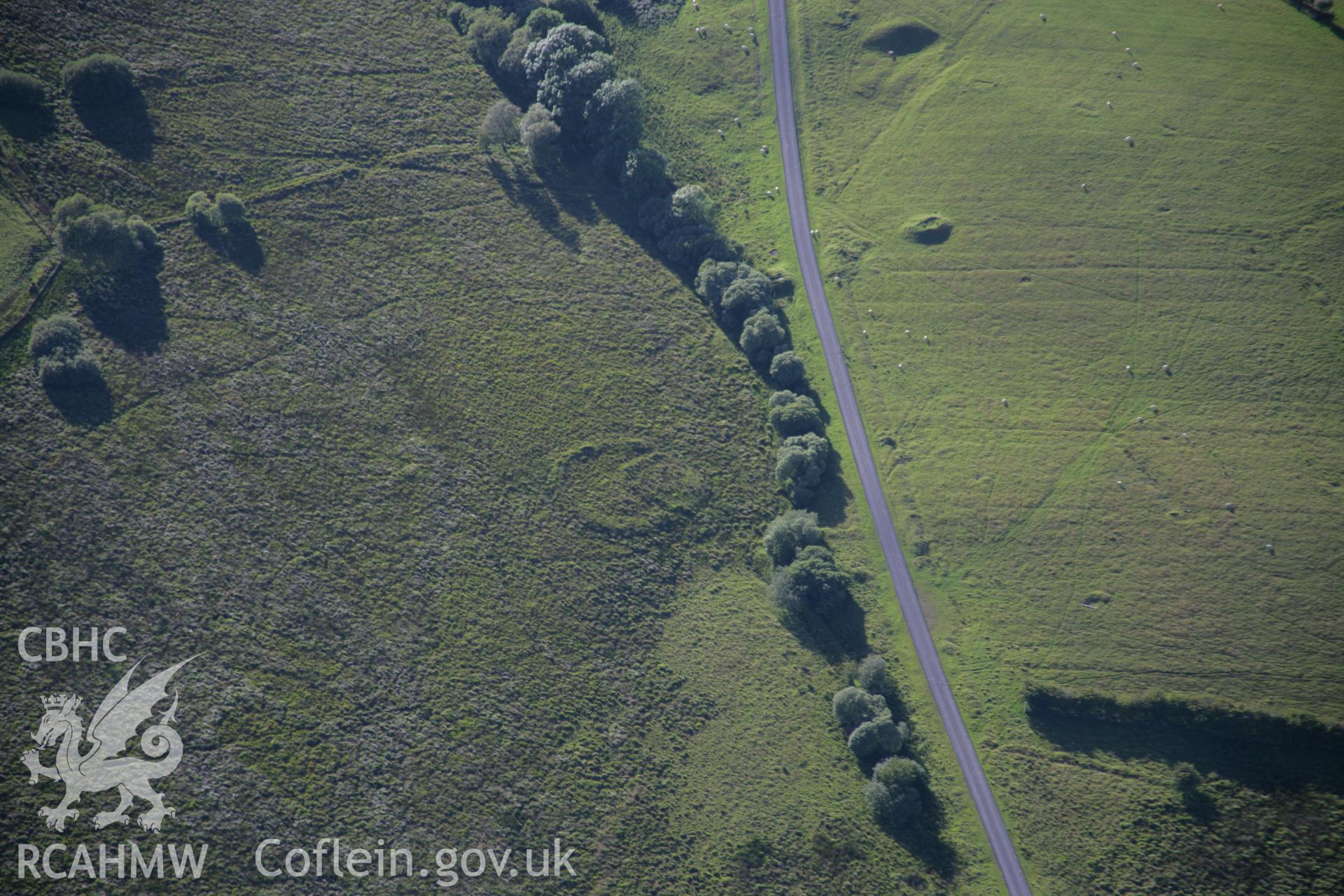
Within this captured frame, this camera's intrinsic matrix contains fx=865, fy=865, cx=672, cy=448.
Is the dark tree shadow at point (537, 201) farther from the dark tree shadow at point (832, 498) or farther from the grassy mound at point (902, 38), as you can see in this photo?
the grassy mound at point (902, 38)

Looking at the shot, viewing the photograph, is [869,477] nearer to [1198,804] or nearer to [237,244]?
[1198,804]

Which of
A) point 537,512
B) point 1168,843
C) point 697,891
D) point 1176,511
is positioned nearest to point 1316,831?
point 1168,843

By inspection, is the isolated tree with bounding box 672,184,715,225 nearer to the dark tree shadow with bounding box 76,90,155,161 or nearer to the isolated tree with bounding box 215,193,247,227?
the isolated tree with bounding box 215,193,247,227

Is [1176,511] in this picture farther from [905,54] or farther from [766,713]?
[905,54]

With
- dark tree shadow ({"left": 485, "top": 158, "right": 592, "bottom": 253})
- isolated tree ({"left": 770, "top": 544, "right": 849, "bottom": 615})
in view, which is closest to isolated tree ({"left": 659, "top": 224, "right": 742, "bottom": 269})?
dark tree shadow ({"left": 485, "top": 158, "right": 592, "bottom": 253})

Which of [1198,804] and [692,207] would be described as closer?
[1198,804]

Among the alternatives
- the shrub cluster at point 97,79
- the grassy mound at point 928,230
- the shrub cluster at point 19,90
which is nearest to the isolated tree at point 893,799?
the grassy mound at point 928,230

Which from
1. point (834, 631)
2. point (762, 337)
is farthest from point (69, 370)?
point (834, 631)
